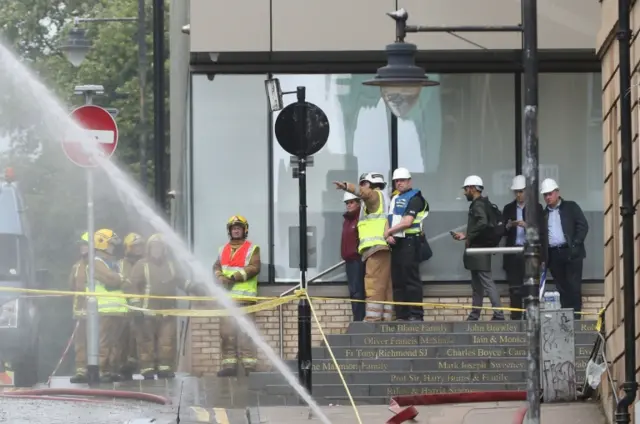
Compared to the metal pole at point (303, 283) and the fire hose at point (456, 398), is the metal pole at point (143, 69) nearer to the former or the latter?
the metal pole at point (303, 283)

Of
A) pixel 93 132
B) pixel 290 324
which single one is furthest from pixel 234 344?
pixel 93 132

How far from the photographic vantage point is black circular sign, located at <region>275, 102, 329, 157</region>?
16438 millimetres

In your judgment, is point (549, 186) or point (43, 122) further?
point (43, 122)

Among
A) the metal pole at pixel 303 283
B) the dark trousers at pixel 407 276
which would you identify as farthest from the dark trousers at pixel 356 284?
the metal pole at pixel 303 283

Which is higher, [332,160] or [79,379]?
[332,160]

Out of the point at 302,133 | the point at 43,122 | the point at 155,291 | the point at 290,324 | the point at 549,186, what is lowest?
the point at 290,324

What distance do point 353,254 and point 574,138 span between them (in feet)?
10.8

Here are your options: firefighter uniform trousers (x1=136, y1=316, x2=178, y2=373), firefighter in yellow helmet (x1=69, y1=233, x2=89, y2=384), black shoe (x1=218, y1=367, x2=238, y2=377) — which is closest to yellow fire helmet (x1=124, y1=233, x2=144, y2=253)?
firefighter in yellow helmet (x1=69, y1=233, x2=89, y2=384)

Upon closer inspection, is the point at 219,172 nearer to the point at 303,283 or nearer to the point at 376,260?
the point at 376,260

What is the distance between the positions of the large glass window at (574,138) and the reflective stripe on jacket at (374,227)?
2.91 metres

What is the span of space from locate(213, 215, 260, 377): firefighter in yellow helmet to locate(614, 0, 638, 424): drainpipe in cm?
553

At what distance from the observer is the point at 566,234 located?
18922 mm

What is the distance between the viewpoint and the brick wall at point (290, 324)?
770 inches

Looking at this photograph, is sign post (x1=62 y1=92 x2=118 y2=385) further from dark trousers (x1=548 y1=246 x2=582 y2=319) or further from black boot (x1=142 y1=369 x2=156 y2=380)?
dark trousers (x1=548 y1=246 x2=582 y2=319)
